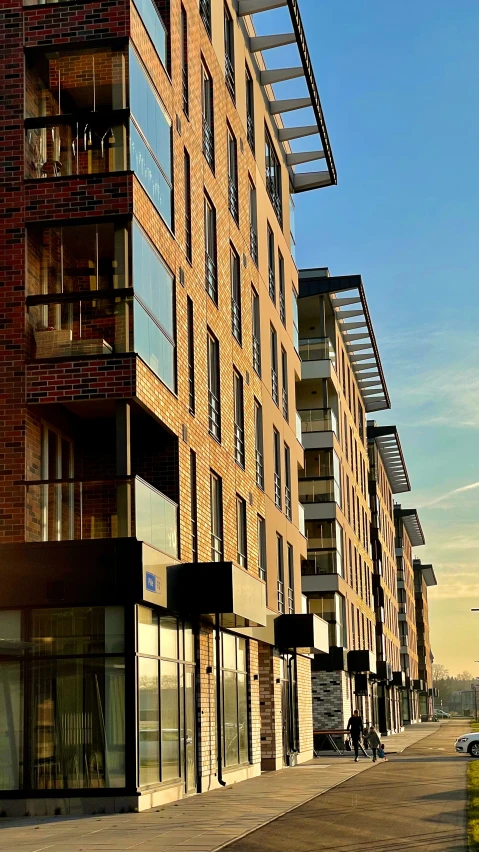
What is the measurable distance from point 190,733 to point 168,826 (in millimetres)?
5865

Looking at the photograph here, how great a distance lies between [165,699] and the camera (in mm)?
20016

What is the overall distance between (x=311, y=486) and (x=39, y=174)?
31.1 meters

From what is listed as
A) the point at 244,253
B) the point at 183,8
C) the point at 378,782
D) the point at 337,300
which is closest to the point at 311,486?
the point at 337,300

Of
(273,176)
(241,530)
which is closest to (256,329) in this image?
(241,530)

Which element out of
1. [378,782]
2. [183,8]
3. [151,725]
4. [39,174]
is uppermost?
[183,8]

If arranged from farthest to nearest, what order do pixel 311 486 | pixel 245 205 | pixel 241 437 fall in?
pixel 311 486
pixel 245 205
pixel 241 437

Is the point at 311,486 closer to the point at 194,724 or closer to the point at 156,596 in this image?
the point at 194,724

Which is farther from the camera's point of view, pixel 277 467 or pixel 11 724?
pixel 277 467

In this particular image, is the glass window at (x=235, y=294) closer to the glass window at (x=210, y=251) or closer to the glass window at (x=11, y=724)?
the glass window at (x=210, y=251)

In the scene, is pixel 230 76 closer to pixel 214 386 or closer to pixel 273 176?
pixel 273 176

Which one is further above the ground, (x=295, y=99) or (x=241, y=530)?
(x=295, y=99)

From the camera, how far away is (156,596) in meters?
19.0

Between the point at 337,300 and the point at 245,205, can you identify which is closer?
the point at 245,205

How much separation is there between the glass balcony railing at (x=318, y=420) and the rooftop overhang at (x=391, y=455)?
25.3 meters
